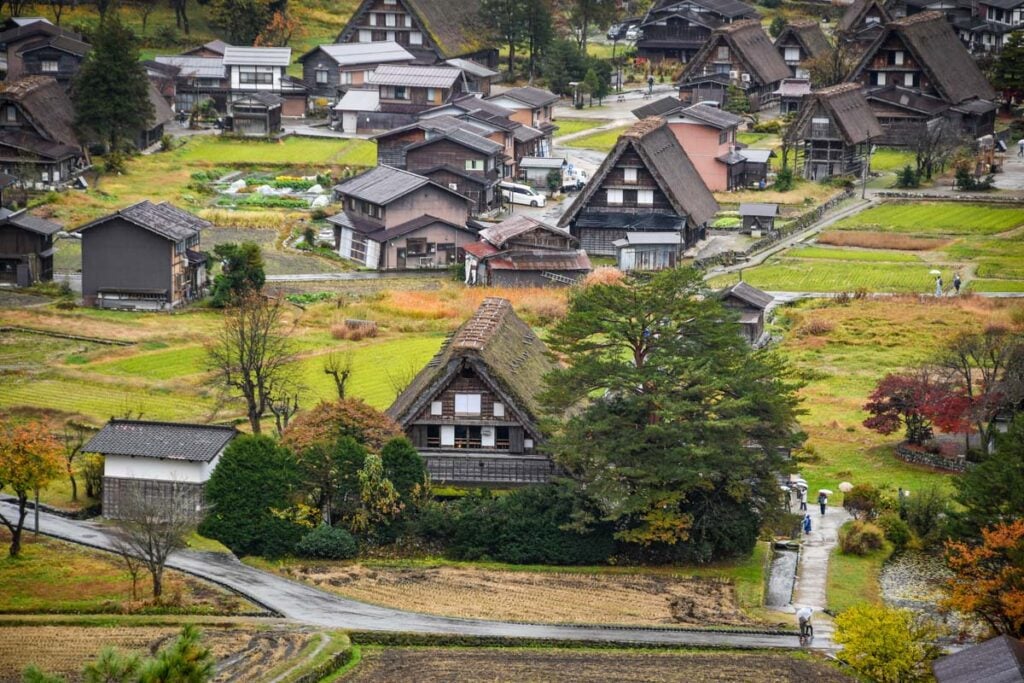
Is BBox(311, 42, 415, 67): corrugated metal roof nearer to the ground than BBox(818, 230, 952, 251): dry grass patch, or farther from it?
farther from it

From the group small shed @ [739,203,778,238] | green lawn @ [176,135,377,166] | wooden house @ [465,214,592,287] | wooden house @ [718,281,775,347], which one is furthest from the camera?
green lawn @ [176,135,377,166]

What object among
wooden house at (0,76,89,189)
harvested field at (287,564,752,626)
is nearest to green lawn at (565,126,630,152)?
wooden house at (0,76,89,189)

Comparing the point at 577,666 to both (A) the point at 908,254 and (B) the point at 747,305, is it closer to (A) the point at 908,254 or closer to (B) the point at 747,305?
(B) the point at 747,305

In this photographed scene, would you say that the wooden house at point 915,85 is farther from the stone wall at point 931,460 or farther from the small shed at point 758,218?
the stone wall at point 931,460

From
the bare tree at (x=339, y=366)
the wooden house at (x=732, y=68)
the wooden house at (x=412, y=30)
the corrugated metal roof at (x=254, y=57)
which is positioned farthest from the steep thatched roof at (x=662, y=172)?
the wooden house at (x=412, y=30)

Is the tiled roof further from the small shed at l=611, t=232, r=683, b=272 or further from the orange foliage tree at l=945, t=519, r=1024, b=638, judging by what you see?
the small shed at l=611, t=232, r=683, b=272

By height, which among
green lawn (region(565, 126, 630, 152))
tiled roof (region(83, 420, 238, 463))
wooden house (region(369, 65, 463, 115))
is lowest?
tiled roof (region(83, 420, 238, 463))

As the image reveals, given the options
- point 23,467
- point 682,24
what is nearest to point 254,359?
point 23,467
